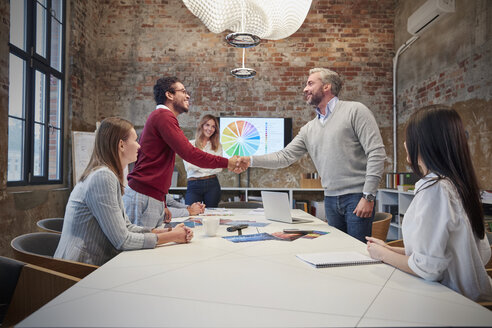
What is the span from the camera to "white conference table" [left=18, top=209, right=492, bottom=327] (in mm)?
836

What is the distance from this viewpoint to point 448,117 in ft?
4.09

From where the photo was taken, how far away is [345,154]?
259 cm

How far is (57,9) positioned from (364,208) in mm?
4699

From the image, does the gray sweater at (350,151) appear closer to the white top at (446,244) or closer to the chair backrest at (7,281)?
the white top at (446,244)

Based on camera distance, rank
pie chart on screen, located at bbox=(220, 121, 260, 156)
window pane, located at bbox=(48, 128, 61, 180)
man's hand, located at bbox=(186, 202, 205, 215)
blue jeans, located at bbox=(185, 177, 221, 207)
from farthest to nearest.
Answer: pie chart on screen, located at bbox=(220, 121, 260, 156) < window pane, located at bbox=(48, 128, 61, 180) < blue jeans, located at bbox=(185, 177, 221, 207) < man's hand, located at bbox=(186, 202, 205, 215)

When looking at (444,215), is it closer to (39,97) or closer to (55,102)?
(39,97)

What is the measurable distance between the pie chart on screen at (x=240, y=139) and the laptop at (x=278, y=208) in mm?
3301

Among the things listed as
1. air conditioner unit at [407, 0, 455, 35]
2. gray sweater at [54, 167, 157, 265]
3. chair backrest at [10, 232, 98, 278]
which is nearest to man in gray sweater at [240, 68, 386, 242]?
gray sweater at [54, 167, 157, 265]

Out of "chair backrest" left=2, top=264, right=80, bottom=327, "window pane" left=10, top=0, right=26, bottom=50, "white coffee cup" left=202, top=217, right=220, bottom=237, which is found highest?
"window pane" left=10, top=0, right=26, bottom=50

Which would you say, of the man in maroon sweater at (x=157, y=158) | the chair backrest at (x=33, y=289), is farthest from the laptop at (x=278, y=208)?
the chair backrest at (x=33, y=289)

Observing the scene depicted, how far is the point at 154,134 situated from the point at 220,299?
59.8 inches

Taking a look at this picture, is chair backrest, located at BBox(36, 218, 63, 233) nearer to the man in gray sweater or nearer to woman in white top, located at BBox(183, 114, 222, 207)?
woman in white top, located at BBox(183, 114, 222, 207)

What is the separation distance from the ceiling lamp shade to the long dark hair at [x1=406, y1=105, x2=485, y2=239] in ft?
6.52

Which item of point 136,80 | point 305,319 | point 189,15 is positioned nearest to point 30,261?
point 305,319
